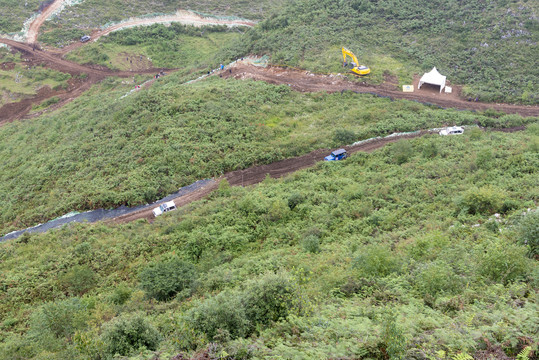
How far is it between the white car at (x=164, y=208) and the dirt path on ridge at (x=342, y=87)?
24.7m

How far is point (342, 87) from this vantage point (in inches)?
1806

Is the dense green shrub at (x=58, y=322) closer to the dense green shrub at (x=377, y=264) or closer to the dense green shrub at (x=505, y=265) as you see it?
the dense green shrub at (x=377, y=264)

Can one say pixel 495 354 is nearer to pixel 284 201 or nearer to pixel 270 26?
pixel 284 201

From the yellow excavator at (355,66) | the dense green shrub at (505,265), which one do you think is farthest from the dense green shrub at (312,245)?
the yellow excavator at (355,66)

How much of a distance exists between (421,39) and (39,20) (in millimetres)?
78651

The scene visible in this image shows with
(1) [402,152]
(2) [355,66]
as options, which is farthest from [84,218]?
(2) [355,66]

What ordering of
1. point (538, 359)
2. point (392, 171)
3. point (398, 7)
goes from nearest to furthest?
point (538, 359) < point (392, 171) < point (398, 7)

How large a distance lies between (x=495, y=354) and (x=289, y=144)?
29.0 metres

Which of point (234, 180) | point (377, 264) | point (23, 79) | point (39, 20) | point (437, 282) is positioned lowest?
point (234, 180)

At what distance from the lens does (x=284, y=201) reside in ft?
89.3

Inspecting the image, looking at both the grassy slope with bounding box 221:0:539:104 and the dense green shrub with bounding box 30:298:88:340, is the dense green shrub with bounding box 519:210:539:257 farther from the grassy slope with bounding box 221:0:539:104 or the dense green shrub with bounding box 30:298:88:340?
the grassy slope with bounding box 221:0:539:104

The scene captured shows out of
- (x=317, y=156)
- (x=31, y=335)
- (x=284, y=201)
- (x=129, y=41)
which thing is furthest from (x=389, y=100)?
(x=129, y=41)

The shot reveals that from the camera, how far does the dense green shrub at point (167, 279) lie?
19.5m

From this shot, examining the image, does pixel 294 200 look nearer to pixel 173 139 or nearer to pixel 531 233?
pixel 531 233
